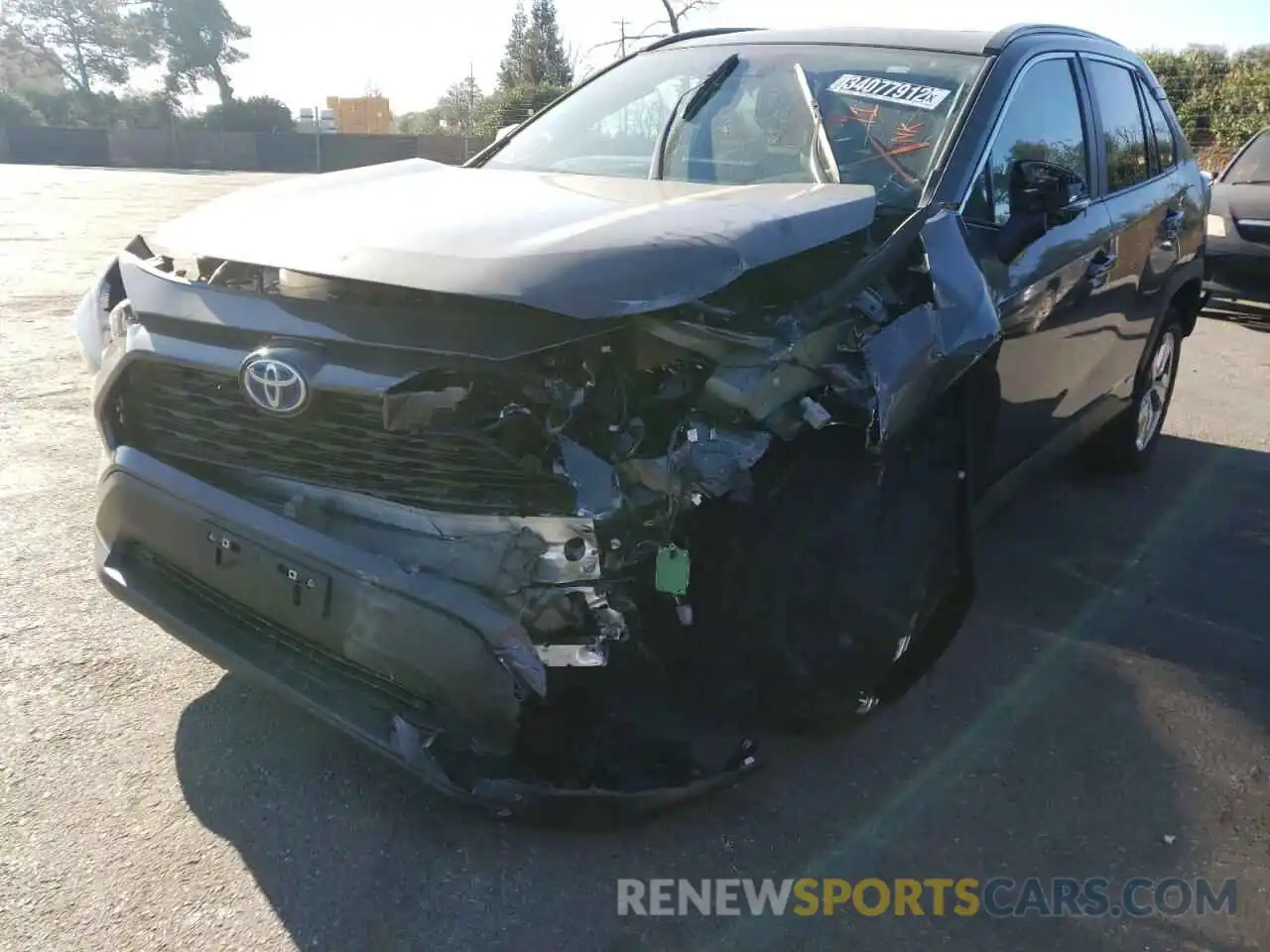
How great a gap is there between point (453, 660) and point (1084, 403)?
306 cm

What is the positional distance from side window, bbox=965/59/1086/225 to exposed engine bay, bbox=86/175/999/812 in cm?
80

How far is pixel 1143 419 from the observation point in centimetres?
527

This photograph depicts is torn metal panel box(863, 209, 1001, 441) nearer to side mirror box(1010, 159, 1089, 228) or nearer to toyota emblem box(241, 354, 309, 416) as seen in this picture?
side mirror box(1010, 159, 1089, 228)

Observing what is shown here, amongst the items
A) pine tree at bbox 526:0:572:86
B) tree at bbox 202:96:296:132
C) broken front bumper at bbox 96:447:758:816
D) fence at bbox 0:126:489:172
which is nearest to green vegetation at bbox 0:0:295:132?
tree at bbox 202:96:296:132

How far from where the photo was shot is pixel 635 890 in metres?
2.35

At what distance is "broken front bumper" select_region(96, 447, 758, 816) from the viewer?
219 centimetres

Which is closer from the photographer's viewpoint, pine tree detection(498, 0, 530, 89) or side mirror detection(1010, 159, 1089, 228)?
side mirror detection(1010, 159, 1089, 228)

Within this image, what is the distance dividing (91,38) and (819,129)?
210 ft

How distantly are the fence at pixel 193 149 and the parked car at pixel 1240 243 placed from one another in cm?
3633

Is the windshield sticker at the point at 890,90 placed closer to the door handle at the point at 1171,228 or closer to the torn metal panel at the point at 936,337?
the torn metal panel at the point at 936,337

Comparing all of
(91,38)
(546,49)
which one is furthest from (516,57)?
(91,38)

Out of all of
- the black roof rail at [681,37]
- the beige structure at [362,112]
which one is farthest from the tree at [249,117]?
the black roof rail at [681,37]

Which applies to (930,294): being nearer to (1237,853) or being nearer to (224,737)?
(1237,853)

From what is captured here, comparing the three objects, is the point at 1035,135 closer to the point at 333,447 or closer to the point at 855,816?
the point at 855,816
